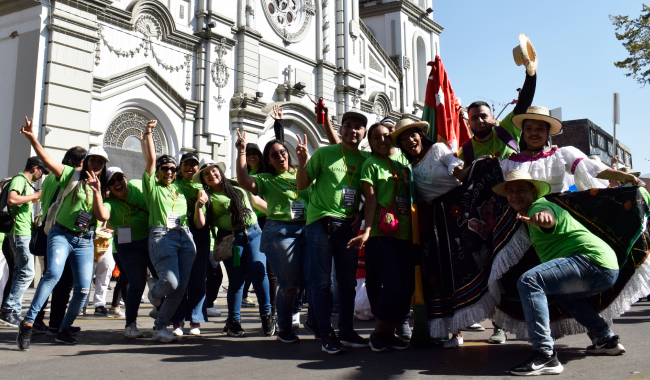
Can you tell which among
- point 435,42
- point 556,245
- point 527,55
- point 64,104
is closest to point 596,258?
point 556,245

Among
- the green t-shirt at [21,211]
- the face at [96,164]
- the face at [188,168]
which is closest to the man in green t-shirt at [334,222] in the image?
the face at [188,168]

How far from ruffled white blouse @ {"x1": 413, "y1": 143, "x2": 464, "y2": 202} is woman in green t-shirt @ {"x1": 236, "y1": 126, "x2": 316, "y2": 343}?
1119 millimetres

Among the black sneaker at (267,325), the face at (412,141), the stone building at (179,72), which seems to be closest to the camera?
the face at (412,141)

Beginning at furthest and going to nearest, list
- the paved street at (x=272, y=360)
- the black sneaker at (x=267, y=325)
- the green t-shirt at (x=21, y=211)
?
the green t-shirt at (x=21, y=211)
the black sneaker at (x=267, y=325)
the paved street at (x=272, y=360)

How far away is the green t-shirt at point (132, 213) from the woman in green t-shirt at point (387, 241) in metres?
2.26

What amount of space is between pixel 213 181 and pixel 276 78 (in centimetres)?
1339

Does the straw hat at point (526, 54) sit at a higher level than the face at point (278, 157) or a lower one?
higher

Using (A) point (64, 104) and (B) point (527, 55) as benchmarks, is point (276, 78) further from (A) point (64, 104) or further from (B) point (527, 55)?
(B) point (527, 55)

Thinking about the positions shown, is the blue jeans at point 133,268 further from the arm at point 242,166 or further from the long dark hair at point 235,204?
the arm at point 242,166

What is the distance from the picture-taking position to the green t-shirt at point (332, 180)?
15.9 ft

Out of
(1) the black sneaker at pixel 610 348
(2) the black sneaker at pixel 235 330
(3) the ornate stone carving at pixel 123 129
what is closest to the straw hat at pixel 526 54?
(1) the black sneaker at pixel 610 348

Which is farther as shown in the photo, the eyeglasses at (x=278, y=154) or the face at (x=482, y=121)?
the eyeglasses at (x=278, y=154)

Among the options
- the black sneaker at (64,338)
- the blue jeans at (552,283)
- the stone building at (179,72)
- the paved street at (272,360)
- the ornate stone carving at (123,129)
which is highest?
the stone building at (179,72)

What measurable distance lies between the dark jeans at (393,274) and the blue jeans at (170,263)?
179 cm
